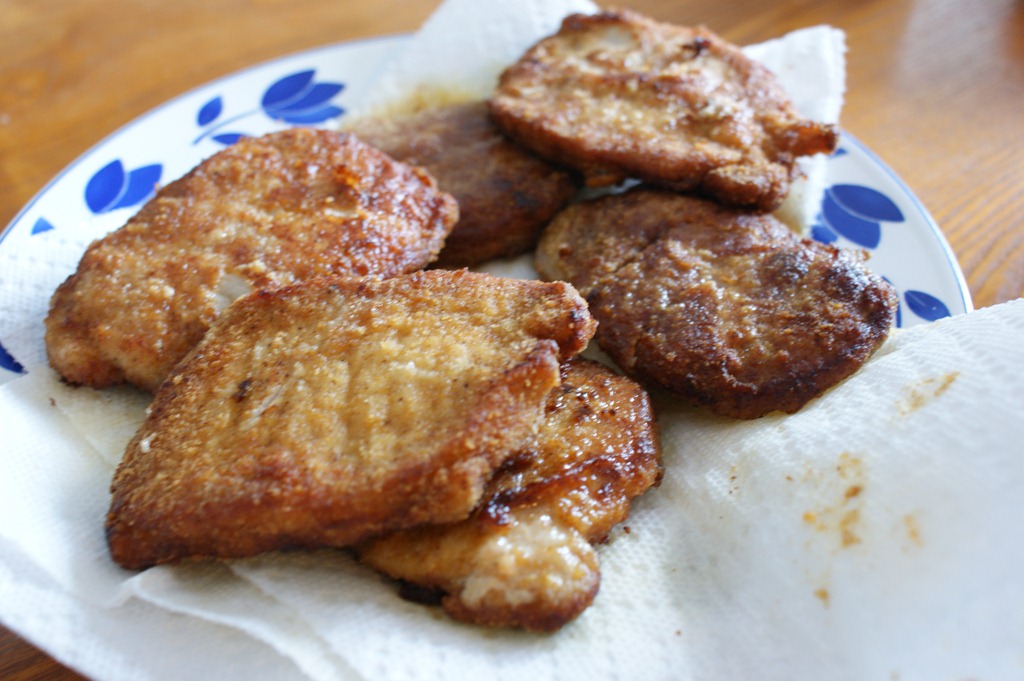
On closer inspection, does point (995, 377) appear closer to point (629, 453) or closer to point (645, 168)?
point (629, 453)

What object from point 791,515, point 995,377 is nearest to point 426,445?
point 791,515

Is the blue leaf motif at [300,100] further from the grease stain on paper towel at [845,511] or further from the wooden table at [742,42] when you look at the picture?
the grease stain on paper towel at [845,511]

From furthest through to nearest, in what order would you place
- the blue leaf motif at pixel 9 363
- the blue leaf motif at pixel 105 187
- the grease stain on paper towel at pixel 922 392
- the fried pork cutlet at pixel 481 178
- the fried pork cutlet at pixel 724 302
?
the blue leaf motif at pixel 105 187, the fried pork cutlet at pixel 481 178, the blue leaf motif at pixel 9 363, the fried pork cutlet at pixel 724 302, the grease stain on paper towel at pixel 922 392

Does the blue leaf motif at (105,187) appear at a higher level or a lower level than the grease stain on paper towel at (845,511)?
higher

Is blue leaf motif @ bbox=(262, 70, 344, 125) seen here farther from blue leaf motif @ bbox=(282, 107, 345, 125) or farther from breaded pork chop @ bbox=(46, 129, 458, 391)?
breaded pork chop @ bbox=(46, 129, 458, 391)

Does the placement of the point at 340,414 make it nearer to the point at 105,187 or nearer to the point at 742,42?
the point at 105,187

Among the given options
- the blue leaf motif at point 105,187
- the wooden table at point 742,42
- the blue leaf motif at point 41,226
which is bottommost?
the wooden table at point 742,42

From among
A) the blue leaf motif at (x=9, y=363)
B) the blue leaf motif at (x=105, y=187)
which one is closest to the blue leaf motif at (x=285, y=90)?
the blue leaf motif at (x=105, y=187)

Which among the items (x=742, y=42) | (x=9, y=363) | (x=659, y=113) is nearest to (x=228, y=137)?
(x=9, y=363)
